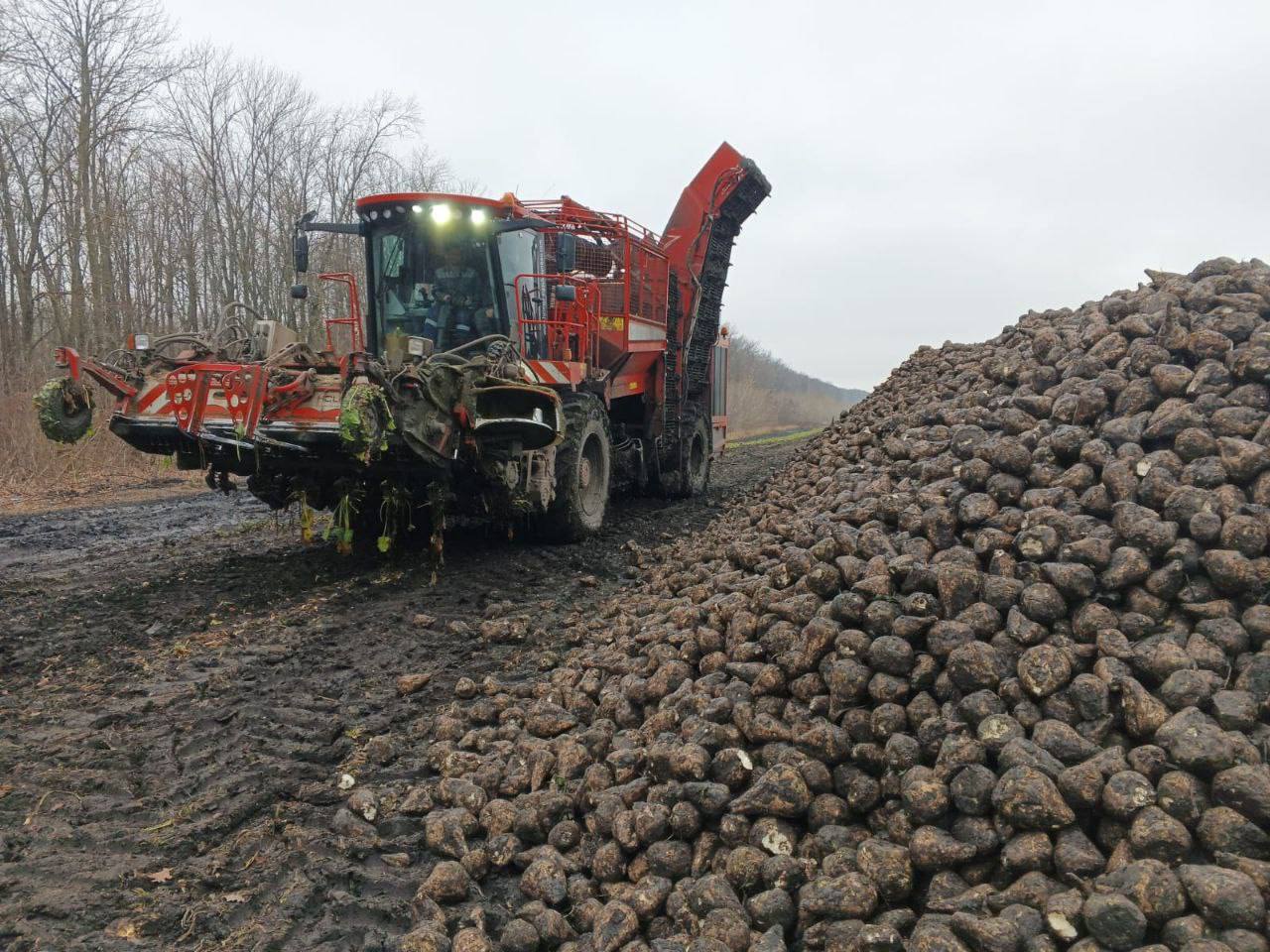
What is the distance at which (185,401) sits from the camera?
5.54 metres

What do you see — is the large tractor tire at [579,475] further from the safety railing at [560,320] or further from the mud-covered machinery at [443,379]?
the safety railing at [560,320]

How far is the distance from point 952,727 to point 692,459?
27.2 ft

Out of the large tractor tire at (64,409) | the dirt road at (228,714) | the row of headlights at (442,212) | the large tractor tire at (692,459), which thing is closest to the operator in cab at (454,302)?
the row of headlights at (442,212)

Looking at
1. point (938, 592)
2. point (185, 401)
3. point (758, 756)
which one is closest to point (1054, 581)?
point (938, 592)

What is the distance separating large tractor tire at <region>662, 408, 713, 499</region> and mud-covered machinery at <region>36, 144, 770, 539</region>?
435 millimetres

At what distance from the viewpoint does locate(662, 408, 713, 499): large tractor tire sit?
10242 mm

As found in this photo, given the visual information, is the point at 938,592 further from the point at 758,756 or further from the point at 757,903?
the point at 757,903

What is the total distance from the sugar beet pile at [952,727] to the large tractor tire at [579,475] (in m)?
2.65

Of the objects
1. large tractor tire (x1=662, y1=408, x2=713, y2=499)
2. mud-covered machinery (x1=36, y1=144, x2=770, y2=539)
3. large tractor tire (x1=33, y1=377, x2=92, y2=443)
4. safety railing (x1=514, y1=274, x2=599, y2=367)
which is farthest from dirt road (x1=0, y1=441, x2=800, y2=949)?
large tractor tire (x1=662, y1=408, x2=713, y2=499)

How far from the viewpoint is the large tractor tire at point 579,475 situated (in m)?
6.87

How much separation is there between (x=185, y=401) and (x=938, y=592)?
188 inches

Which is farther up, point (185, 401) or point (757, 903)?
point (185, 401)

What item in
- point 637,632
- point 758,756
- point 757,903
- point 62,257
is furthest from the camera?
point 62,257

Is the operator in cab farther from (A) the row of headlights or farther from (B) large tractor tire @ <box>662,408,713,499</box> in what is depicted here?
(B) large tractor tire @ <box>662,408,713,499</box>
